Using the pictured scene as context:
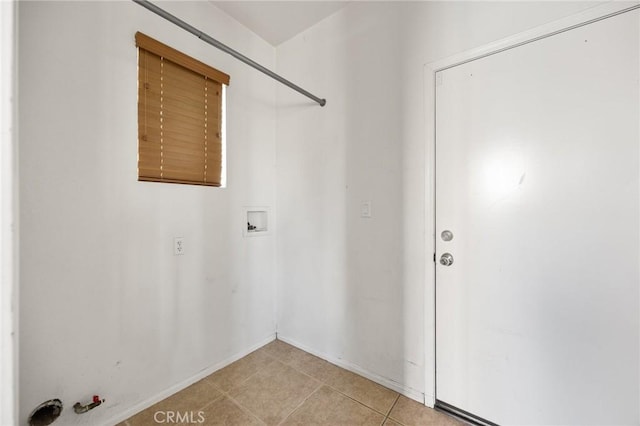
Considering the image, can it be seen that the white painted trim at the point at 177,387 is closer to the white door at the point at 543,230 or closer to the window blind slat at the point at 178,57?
the white door at the point at 543,230

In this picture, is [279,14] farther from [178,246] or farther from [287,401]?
[287,401]

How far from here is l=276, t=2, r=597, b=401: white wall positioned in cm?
152

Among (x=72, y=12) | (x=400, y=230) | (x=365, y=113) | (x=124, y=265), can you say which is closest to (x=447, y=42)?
(x=365, y=113)

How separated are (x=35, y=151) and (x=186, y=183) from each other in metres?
0.70

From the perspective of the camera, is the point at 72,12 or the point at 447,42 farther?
the point at 447,42

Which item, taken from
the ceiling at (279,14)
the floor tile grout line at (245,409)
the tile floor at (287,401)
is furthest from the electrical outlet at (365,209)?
the ceiling at (279,14)

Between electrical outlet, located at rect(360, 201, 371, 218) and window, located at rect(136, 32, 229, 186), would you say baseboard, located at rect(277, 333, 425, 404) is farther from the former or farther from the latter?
window, located at rect(136, 32, 229, 186)

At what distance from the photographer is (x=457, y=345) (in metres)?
1.44

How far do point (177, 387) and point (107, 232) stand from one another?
1119 mm

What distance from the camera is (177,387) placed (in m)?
1.66

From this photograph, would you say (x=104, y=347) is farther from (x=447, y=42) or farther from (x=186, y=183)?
(x=447, y=42)

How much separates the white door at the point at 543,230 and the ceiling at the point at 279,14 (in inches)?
44.1
